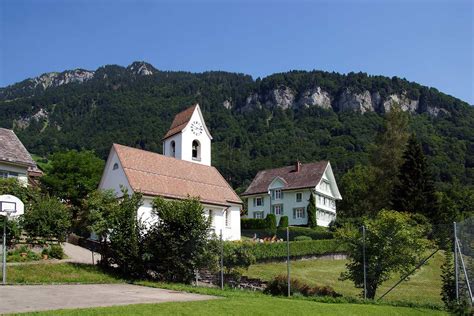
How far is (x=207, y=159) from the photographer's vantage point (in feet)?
188

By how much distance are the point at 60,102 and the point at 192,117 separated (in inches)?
4995

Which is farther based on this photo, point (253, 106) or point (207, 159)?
point (253, 106)

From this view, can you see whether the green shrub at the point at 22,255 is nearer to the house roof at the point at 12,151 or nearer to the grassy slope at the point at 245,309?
the house roof at the point at 12,151

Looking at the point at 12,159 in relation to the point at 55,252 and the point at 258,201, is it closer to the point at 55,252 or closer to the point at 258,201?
the point at 55,252

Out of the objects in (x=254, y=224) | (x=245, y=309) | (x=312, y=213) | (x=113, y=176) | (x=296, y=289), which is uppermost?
(x=113, y=176)

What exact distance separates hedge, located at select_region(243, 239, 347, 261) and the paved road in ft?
53.5

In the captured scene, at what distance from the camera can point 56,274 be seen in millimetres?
22500

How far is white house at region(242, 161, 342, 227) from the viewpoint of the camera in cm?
7031

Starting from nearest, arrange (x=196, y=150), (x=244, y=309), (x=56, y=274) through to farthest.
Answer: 1. (x=244, y=309)
2. (x=56, y=274)
3. (x=196, y=150)

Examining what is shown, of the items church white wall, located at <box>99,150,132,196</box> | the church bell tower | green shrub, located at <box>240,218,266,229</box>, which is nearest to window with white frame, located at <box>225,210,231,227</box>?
the church bell tower

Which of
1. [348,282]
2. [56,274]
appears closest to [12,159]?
[56,274]

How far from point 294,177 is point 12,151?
42.5 metres

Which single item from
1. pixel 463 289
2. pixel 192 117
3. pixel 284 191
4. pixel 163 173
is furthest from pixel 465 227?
pixel 284 191

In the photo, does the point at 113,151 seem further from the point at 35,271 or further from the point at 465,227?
the point at 465,227
